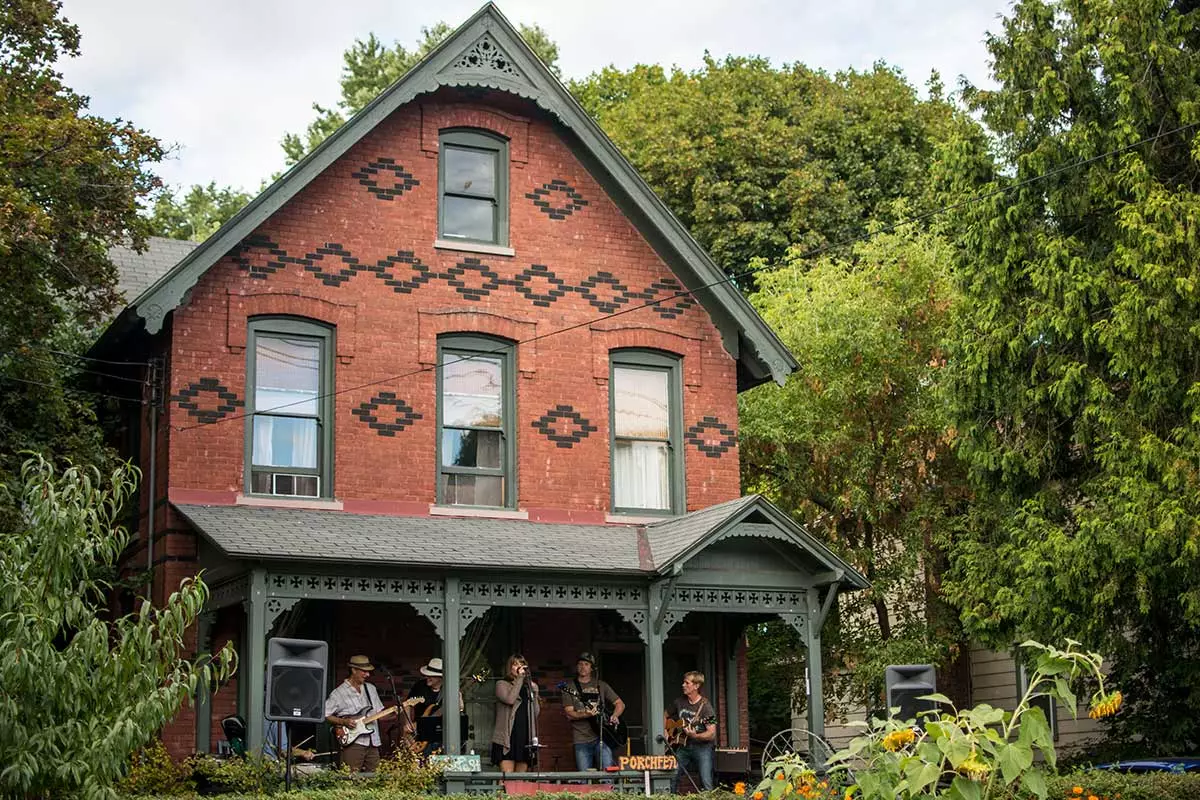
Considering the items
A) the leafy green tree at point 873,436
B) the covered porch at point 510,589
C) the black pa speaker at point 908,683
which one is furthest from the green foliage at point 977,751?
the leafy green tree at point 873,436

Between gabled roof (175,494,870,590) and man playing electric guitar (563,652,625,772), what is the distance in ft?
4.43

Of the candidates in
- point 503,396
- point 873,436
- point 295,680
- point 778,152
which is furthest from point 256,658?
point 778,152

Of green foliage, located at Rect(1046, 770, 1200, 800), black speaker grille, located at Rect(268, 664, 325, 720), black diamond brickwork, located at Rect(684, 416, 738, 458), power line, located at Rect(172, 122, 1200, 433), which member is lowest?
green foliage, located at Rect(1046, 770, 1200, 800)

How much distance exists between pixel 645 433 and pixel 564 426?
1.25 m

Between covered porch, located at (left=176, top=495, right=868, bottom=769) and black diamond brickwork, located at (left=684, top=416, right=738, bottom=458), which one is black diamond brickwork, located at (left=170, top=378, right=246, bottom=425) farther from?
black diamond brickwork, located at (left=684, top=416, right=738, bottom=458)

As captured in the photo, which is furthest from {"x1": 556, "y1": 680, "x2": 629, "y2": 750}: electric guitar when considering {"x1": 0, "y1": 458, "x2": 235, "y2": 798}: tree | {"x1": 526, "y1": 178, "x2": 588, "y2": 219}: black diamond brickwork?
{"x1": 0, "y1": 458, "x2": 235, "y2": 798}: tree

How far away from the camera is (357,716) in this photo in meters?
18.1

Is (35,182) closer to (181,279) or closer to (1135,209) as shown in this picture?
(181,279)

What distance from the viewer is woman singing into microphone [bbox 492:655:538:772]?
1877cm

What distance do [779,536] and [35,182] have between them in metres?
9.73

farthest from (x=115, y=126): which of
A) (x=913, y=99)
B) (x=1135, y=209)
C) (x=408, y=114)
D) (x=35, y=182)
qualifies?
(x=913, y=99)

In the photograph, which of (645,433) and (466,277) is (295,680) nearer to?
(466,277)

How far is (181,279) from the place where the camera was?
1919cm

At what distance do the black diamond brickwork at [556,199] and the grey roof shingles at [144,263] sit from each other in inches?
219
